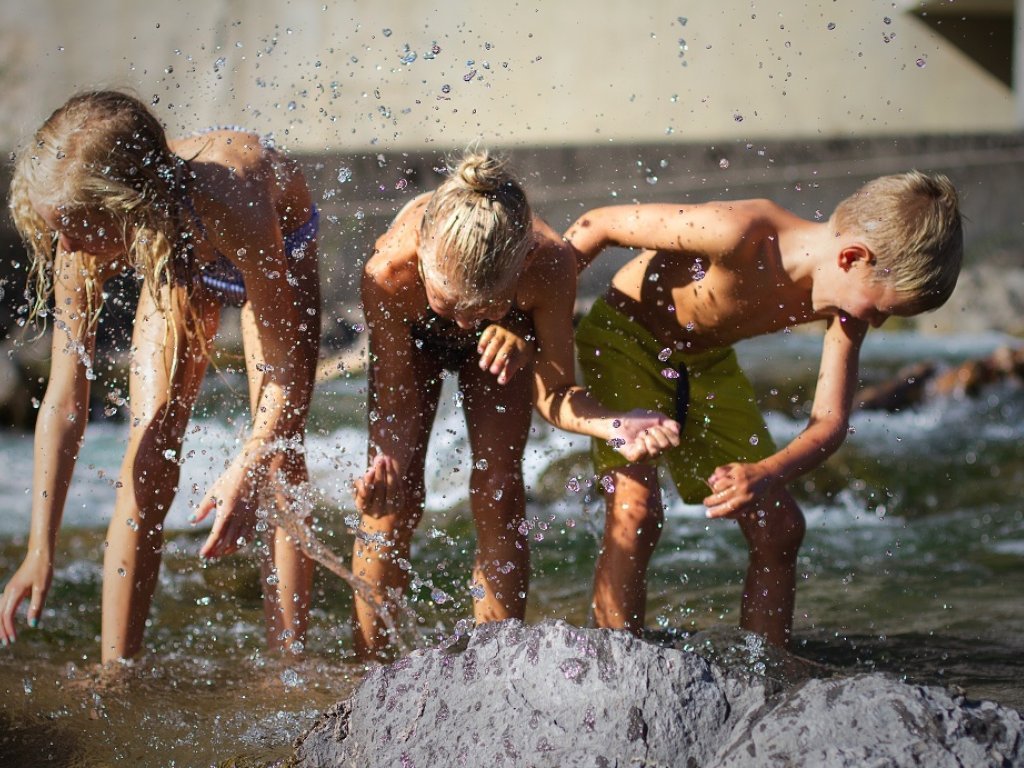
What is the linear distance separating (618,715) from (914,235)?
1.52m

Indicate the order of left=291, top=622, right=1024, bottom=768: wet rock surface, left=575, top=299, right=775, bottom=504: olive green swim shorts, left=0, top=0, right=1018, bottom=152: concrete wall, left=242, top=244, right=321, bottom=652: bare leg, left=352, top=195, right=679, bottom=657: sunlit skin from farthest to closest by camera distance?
1. left=0, top=0, right=1018, bottom=152: concrete wall
2. left=575, top=299, right=775, bottom=504: olive green swim shorts
3. left=242, top=244, right=321, bottom=652: bare leg
4. left=352, top=195, right=679, bottom=657: sunlit skin
5. left=291, top=622, right=1024, bottom=768: wet rock surface

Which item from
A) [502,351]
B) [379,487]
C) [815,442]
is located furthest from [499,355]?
[815,442]

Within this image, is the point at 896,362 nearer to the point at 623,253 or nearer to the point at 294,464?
the point at 623,253

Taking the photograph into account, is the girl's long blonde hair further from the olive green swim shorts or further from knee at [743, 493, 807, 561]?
knee at [743, 493, 807, 561]

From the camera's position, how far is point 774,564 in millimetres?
3303

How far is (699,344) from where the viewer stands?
353 centimetres

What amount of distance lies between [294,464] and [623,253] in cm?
644

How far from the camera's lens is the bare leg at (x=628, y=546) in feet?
10.6

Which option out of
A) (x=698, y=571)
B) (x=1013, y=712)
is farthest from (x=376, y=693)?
(x=698, y=571)

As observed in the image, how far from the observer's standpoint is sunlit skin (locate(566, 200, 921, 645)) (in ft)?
10.5

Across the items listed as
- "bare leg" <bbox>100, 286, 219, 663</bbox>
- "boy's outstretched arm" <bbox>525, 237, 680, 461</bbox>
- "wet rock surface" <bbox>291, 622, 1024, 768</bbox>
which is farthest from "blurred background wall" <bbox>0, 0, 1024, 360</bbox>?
"wet rock surface" <bbox>291, 622, 1024, 768</bbox>

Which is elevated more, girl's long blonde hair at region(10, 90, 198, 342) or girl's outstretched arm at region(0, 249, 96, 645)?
girl's long blonde hair at region(10, 90, 198, 342)

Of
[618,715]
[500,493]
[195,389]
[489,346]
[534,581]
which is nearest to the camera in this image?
[618,715]

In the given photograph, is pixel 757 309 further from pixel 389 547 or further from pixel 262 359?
Result: pixel 262 359
